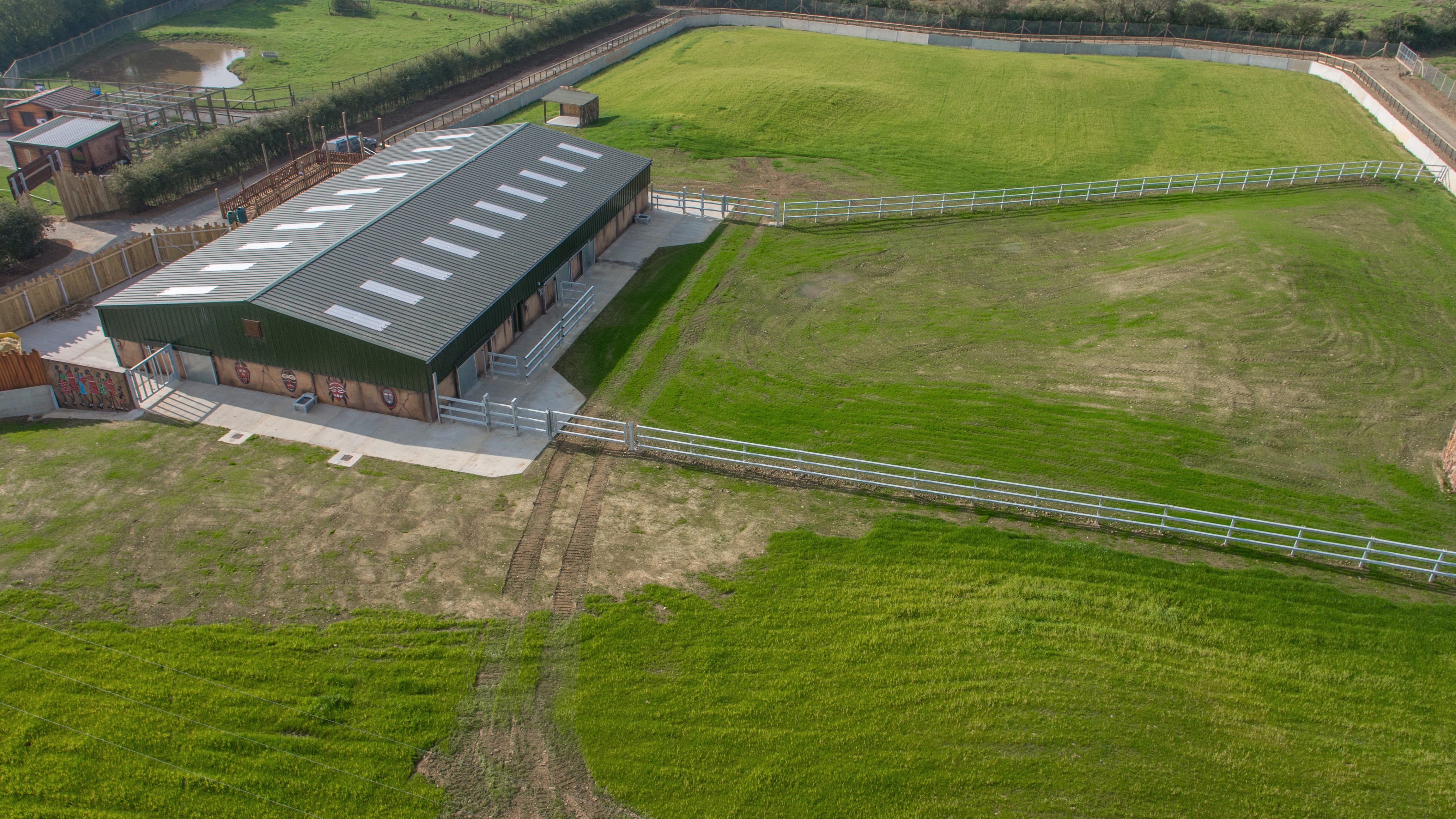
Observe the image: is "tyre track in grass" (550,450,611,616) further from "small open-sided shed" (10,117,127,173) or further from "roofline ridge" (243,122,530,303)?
"small open-sided shed" (10,117,127,173)

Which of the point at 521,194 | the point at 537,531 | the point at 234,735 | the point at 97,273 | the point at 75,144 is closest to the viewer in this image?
the point at 234,735

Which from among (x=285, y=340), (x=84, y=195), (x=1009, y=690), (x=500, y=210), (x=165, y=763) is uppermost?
(x=500, y=210)

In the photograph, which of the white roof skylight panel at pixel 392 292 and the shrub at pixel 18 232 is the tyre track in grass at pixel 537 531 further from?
the shrub at pixel 18 232

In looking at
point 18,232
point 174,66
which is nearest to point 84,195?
point 18,232

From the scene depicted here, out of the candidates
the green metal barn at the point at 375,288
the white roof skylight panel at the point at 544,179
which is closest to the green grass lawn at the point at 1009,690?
the green metal barn at the point at 375,288

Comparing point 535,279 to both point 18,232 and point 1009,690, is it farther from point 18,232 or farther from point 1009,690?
point 18,232

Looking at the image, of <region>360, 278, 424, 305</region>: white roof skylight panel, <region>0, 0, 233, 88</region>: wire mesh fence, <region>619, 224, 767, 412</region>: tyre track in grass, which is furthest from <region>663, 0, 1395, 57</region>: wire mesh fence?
<region>360, 278, 424, 305</region>: white roof skylight panel
